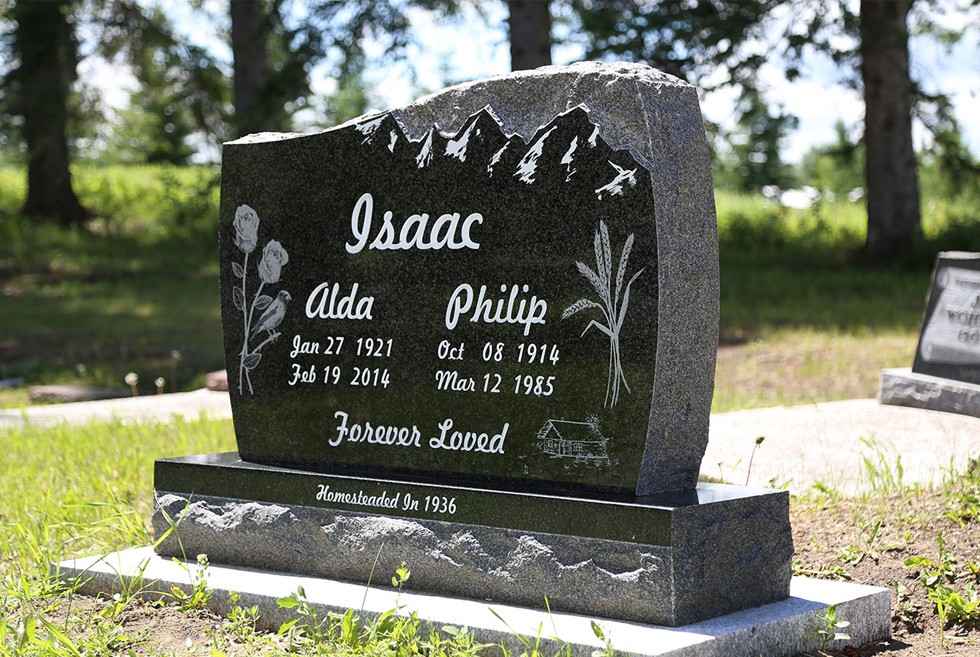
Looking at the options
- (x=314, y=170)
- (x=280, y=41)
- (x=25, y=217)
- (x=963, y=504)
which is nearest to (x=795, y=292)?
(x=280, y=41)

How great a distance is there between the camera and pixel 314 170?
14.9 ft

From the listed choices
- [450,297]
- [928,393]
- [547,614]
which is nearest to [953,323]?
[928,393]

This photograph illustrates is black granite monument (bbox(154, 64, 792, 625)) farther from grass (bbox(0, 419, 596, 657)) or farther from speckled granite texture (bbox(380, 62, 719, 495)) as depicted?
grass (bbox(0, 419, 596, 657))

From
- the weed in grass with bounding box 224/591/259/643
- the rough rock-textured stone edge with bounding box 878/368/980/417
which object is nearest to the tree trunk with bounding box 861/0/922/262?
the rough rock-textured stone edge with bounding box 878/368/980/417

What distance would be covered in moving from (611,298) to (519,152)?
2.12 feet

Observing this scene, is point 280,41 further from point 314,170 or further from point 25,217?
point 314,170

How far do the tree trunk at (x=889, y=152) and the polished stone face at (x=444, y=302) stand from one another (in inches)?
538

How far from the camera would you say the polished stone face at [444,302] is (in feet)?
12.2

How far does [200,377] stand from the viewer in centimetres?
1148

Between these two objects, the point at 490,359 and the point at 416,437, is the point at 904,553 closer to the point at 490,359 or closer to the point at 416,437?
the point at 490,359

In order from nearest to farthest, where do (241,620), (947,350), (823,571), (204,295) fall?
1. (241,620)
2. (823,571)
3. (947,350)
4. (204,295)

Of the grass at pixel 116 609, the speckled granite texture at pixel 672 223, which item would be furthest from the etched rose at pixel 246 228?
the speckled granite texture at pixel 672 223

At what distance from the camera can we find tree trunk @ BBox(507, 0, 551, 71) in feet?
49.9

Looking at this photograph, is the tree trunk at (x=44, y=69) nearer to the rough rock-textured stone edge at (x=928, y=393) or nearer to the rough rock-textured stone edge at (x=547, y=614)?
the rough rock-textured stone edge at (x=928, y=393)
